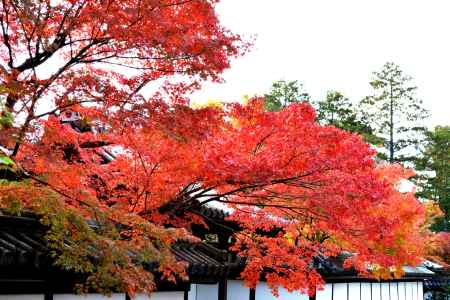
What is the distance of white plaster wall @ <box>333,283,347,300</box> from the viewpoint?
21297 mm

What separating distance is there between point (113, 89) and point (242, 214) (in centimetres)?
653

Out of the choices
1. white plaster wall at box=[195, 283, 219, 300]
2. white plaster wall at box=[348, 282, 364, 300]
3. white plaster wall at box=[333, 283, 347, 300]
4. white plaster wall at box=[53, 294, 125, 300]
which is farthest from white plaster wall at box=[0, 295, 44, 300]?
white plaster wall at box=[348, 282, 364, 300]

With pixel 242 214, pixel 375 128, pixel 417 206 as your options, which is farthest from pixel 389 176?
pixel 375 128

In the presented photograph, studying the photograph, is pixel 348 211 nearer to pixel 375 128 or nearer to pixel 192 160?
pixel 192 160

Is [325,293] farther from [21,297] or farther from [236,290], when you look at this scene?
[21,297]

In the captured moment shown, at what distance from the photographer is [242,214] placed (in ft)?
44.3

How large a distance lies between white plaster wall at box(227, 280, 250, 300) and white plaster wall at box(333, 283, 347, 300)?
219 inches

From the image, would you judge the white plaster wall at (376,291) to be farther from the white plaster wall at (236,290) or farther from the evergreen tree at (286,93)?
the evergreen tree at (286,93)

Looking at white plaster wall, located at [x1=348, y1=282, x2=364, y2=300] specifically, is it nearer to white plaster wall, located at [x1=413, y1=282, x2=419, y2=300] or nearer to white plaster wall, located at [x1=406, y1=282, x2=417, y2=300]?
white plaster wall, located at [x1=406, y1=282, x2=417, y2=300]

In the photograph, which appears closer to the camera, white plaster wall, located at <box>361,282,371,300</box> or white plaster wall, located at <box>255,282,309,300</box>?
white plaster wall, located at <box>255,282,309,300</box>

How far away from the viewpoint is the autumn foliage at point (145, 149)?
6.98 m

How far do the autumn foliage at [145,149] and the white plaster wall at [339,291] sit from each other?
870 centimetres

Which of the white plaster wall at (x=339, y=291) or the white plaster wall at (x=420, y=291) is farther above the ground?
the white plaster wall at (x=339, y=291)

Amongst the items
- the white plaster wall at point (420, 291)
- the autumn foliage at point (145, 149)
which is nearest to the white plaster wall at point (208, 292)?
the autumn foliage at point (145, 149)
